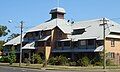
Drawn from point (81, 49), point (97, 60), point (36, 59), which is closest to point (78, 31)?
point (81, 49)

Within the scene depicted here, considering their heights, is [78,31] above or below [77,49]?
above

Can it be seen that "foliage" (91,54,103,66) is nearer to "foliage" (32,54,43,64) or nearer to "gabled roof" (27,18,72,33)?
"foliage" (32,54,43,64)

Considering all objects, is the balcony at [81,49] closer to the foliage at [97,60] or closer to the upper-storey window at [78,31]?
the foliage at [97,60]

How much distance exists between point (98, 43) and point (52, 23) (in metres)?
20.7

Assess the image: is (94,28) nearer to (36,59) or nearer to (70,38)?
(70,38)

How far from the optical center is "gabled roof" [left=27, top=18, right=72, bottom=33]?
76863 millimetres

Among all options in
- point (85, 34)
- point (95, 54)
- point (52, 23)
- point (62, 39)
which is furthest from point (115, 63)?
point (52, 23)

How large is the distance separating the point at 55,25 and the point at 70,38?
7515 mm

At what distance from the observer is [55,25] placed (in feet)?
257

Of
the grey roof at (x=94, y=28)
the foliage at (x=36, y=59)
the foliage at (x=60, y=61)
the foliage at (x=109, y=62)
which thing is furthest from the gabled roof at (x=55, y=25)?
the foliage at (x=109, y=62)

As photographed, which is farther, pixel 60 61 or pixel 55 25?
pixel 55 25

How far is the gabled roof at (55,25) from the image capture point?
76863 mm

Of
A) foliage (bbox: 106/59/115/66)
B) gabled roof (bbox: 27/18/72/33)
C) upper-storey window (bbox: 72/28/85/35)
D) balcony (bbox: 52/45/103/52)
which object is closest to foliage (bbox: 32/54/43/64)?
balcony (bbox: 52/45/103/52)

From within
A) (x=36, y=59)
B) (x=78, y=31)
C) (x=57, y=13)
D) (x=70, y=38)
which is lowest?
(x=36, y=59)
